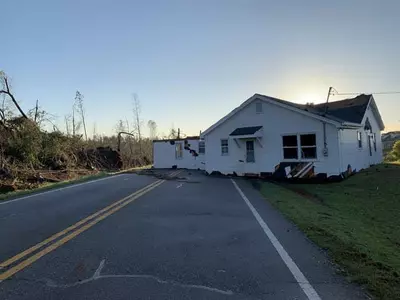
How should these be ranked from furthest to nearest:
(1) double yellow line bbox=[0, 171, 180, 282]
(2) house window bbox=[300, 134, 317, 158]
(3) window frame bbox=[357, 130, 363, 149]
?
1. (3) window frame bbox=[357, 130, 363, 149]
2. (2) house window bbox=[300, 134, 317, 158]
3. (1) double yellow line bbox=[0, 171, 180, 282]

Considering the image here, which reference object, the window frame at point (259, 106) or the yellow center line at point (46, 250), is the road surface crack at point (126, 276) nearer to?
the yellow center line at point (46, 250)

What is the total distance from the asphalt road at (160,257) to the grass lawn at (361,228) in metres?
0.31

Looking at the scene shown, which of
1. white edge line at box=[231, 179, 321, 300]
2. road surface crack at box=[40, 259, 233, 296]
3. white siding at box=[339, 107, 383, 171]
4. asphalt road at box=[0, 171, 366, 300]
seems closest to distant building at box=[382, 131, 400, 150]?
white siding at box=[339, 107, 383, 171]

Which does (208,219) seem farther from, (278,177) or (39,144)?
(39,144)

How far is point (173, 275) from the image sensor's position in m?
4.83

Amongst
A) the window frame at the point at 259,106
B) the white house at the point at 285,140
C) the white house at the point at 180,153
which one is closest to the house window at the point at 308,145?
the white house at the point at 285,140

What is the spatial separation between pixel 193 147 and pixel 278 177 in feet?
42.4

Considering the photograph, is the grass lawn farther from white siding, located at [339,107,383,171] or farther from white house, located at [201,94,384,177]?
white siding, located at [339,107,383,171]

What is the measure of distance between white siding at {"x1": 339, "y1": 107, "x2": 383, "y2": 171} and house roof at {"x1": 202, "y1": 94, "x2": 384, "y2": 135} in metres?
0.73

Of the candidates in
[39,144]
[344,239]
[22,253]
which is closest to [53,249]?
[22,253]

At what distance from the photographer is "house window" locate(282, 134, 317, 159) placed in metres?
21.5

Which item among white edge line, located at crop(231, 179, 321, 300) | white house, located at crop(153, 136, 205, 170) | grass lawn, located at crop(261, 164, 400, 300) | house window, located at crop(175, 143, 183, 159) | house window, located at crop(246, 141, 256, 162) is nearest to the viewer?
white edge line, located at crop(231, 179, 321, 300)

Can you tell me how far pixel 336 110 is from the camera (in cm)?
2783

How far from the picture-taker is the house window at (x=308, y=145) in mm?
21359
